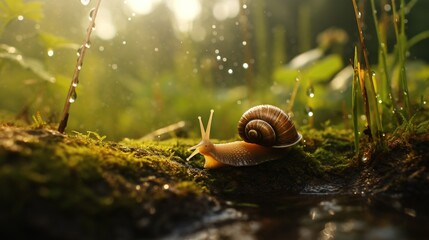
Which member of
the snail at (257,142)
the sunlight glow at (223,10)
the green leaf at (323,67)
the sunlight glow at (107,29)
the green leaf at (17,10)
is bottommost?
the snail at (257,142)

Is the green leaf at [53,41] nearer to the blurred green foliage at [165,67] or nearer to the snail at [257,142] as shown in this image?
the blurred green foliage at [165,67]

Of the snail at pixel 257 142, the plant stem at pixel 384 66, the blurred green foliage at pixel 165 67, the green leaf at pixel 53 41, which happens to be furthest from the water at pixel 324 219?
the green leaf at pixel 53 41

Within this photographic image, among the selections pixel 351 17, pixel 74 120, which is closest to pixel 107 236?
pixel 74 120

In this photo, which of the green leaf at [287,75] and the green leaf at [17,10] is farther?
the green leaf at [287,75]

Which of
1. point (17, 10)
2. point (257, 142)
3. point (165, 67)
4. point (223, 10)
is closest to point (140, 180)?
point (257, 142)

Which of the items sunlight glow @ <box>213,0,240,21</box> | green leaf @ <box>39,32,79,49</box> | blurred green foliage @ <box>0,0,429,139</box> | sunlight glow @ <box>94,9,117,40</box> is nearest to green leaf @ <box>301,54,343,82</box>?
blurred green foliage @ <box>0,0,429,139</box>

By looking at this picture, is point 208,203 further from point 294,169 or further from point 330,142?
point 330,142
